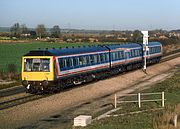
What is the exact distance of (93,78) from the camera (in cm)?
3195

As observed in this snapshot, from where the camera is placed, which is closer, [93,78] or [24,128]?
Answer: [24,128]

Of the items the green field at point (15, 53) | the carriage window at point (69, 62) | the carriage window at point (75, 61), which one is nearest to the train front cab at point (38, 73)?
the carriage window at point (69, 62)

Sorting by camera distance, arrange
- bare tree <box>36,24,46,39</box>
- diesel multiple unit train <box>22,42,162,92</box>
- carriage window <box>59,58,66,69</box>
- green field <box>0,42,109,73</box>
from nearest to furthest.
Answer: diesel multiple unit train <box>22,42,162,92</box>
carriage window <box>59,58,66,69</box>
green field <box>0,42,109,73</box>
bare tree <box>36,24,46,39</box>

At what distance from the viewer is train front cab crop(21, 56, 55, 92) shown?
24.6m

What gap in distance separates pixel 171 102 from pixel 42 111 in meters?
7.34

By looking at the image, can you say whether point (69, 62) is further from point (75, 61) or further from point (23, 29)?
point (23, 29)

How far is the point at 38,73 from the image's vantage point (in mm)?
24797

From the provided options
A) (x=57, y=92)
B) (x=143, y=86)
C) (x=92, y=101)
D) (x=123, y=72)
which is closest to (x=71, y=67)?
(x=57, y=92)

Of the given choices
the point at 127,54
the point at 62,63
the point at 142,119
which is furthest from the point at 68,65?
the point at 127,54

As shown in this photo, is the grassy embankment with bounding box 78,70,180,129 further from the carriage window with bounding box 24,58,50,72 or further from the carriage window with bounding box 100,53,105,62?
the carriage window with bounding box 100,53,105,62

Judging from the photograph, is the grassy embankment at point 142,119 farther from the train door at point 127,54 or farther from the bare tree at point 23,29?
Answer: the bare tree at point 23,29

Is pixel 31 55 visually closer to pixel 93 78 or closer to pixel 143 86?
pixel 93 78

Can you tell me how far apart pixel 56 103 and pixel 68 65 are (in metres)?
5.25

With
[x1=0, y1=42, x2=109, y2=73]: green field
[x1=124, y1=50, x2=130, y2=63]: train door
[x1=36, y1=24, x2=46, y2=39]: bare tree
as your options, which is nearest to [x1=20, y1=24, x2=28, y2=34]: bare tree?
[x1=36, y1=24, x2=46, y2=39]: bare tree
